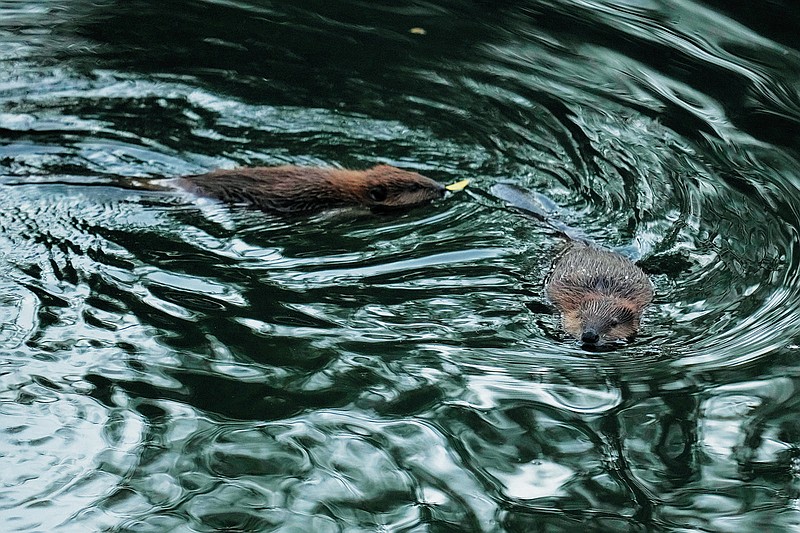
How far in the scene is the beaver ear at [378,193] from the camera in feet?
22.4

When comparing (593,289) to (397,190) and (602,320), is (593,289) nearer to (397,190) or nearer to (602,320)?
(602,320)

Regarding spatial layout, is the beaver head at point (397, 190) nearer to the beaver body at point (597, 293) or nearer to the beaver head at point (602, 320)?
the beaver body at point (597, 293)

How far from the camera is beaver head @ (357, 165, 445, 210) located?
680cm

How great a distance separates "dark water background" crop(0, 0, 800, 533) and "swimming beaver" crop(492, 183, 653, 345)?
0.11 m

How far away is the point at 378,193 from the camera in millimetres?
6859

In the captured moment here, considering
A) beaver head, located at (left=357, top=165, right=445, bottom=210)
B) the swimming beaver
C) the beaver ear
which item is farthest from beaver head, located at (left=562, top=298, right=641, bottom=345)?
the beaver ear

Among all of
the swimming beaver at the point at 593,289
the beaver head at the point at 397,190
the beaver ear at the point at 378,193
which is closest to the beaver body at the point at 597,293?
the swimming beaver at the point at 593,289

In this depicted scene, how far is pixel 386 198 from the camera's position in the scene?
269 inches

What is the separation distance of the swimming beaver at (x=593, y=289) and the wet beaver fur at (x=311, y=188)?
74 cm

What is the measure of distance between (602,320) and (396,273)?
46.9 inches

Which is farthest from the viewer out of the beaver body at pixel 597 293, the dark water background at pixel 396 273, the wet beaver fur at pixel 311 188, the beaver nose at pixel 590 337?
the wet beaver fur at pixel 311 188

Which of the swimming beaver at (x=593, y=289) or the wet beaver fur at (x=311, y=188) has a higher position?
the swimming beaver at (x=593, y=289)

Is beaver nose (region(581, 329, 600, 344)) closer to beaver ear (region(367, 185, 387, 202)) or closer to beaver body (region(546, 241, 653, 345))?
beaver body (region(546, 241, 653, 345))

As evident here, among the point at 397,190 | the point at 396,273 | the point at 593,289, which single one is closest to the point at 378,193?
the point at 397,190
